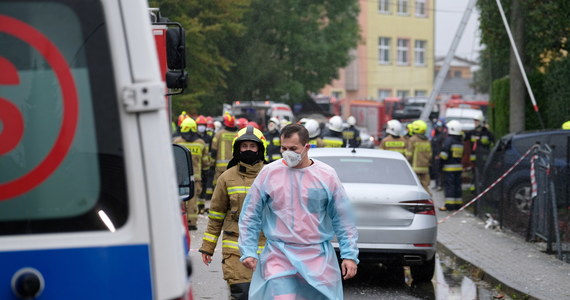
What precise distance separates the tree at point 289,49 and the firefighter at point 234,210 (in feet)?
116

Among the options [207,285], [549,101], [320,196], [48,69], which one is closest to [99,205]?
[48,69]

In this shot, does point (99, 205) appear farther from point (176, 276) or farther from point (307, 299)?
point (307, 299)

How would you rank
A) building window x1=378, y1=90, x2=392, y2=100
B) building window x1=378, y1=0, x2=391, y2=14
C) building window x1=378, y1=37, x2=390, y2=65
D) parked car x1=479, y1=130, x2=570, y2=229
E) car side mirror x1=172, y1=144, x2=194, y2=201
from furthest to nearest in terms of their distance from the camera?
1. building window x1=378, y1=90, x2=392, y2=100
2. building window x1=378, y1=37, x2=390, y2=65
3. building window x1=378, y1=0, x2=391, y2=14
4. parked car x1=479, y1=130, x2=570, y2=229
5. car side mirror x1=172, y1=144, x2=194, y2=201

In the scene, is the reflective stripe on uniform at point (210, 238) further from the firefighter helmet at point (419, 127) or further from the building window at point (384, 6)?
the building window at point (384, 6)

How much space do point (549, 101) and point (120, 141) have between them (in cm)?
1968

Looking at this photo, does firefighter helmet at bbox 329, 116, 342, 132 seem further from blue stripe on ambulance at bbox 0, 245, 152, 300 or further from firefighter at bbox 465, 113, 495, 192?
blue stripe on ambulance at bbox 0, 245, 152, 300

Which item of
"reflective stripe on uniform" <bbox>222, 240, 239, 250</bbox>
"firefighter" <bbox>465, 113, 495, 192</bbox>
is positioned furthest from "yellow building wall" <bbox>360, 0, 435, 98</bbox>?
"reflective stripe on uniform" <bbox>222, 240, 239, 250</bbox>

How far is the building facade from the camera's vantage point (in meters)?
74.4

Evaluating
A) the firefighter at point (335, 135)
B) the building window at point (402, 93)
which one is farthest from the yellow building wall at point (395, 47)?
the firefighter at point (335, 135)

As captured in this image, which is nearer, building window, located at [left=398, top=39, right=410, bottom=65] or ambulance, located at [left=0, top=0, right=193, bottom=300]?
ambulance, located at [left=0, top=0, right=193, bottom=300]

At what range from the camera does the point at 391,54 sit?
76312 mm

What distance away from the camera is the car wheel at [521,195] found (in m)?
15.8

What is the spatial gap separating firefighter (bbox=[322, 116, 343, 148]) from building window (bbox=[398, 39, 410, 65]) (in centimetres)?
6046

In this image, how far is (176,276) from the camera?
3240mm
